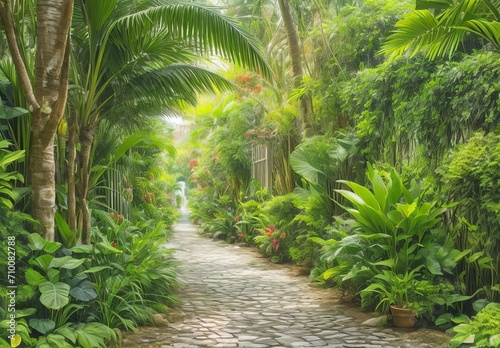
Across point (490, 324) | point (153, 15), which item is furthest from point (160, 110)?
point (490, 324)

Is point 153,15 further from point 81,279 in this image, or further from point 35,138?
point 81,279

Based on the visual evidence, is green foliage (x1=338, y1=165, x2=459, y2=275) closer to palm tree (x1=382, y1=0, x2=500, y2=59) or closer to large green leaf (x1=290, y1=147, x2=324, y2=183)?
palm tree (x1=382, y1=0, x2=500, y2=59)

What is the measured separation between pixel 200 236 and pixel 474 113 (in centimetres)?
1208

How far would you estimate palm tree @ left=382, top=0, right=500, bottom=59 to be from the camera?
13.9 feet

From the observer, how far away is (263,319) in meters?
5.48

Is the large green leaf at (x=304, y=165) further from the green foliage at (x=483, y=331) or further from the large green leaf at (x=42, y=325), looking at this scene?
the large green leaf at (x=42, y=325)

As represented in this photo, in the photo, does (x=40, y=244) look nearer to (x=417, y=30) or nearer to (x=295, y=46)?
(x=417, y=30)

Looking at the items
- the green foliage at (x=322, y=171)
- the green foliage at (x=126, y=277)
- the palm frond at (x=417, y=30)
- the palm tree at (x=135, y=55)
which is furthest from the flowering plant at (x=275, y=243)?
the palm frond at (x=417, y=30)

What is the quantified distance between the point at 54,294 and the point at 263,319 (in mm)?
2406

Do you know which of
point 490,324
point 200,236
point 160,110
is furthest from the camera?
point 200,236

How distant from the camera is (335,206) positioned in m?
7.89

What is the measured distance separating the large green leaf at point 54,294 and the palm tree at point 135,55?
100 centimetres

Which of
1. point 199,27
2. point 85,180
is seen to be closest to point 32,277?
point 85,180

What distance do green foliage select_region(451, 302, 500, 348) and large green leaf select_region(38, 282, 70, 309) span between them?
126 inches
